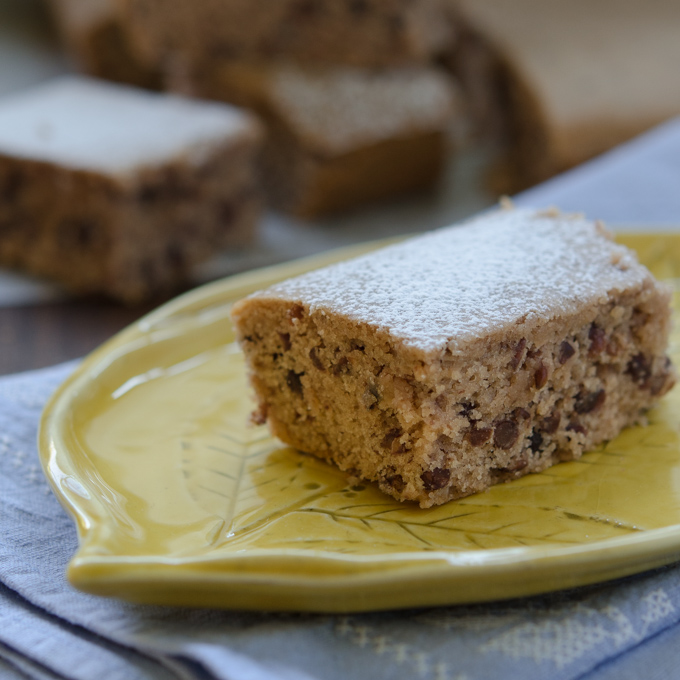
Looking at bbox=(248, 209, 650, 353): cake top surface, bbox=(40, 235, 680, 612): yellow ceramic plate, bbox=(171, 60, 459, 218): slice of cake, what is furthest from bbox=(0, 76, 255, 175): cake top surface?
bbox=(248, 209, 650, 353): cake top surface

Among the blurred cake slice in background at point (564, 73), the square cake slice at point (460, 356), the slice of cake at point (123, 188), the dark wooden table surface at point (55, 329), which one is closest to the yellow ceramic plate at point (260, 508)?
the square cake slice at point (460, 356)

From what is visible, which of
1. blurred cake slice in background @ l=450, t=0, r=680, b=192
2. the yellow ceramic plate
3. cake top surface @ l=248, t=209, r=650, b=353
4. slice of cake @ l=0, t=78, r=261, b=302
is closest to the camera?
the yellow ceramic plate

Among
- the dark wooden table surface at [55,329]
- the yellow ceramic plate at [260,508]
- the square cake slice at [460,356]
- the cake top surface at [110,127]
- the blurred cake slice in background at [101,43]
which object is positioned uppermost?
the blurred cake slice in background at [101,43]

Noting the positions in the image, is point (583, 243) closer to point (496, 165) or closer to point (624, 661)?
point (624, 661)

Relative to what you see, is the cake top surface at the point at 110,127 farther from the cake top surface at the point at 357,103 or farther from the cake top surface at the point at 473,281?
the cake top surface at the point at 473,281

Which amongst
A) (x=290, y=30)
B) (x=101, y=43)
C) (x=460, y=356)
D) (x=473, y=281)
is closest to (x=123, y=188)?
(x=290, y=30)

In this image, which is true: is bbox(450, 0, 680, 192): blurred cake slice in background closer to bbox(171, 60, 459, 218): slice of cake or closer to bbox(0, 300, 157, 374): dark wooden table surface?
bbox(171, 60, 459, 218): slice of cake
